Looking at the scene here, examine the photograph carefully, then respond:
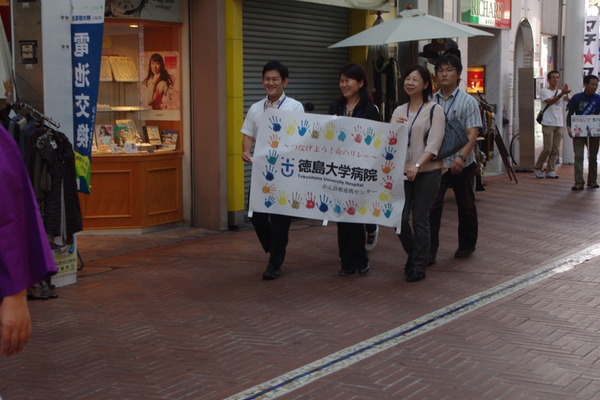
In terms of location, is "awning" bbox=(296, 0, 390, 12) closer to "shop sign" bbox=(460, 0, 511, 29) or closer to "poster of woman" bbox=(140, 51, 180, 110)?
"poster of woman" bbox=(140, 51, 180, 110)

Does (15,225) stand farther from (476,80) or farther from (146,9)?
(476,80)

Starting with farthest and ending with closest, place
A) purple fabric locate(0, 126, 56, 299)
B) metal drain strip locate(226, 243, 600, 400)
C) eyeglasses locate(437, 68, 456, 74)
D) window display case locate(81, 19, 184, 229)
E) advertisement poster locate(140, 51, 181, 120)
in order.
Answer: advertisement poster locate(140, 51, 181, 120)
window display case locate(81, 19, 184, 229)
eyeglasses locate(437, 68, 456, 74)
metal drain strip locate(226, 243, 600, 400)
purple fabric locate(0, 126, 56, 299)

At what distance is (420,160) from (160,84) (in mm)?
4383

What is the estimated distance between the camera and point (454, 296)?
7.62m

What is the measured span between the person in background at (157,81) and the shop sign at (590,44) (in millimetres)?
11944

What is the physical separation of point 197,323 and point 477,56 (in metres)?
13.5

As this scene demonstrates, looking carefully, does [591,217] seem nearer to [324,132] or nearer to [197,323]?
[324,132]

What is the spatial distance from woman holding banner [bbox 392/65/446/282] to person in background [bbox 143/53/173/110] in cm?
395

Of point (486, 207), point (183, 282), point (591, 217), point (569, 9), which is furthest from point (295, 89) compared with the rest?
point (569, 9)

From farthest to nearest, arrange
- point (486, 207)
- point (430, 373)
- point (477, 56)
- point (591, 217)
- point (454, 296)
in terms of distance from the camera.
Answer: point (477, 56) < point (486, 207) < point (591, 217) < point (454, 296) < point (430, 373)

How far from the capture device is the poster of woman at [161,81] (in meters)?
11.1

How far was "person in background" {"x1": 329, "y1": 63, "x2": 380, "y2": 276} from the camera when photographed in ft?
27.0

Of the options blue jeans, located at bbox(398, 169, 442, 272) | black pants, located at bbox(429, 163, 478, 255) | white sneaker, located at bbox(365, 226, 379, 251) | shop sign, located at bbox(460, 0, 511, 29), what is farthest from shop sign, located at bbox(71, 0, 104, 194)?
shop sign, located at bbox(460, 0, 511, 29)

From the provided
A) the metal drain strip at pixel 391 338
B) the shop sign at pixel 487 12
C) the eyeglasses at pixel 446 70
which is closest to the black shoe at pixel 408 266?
→ the metal drain strip at pixel 391 338
